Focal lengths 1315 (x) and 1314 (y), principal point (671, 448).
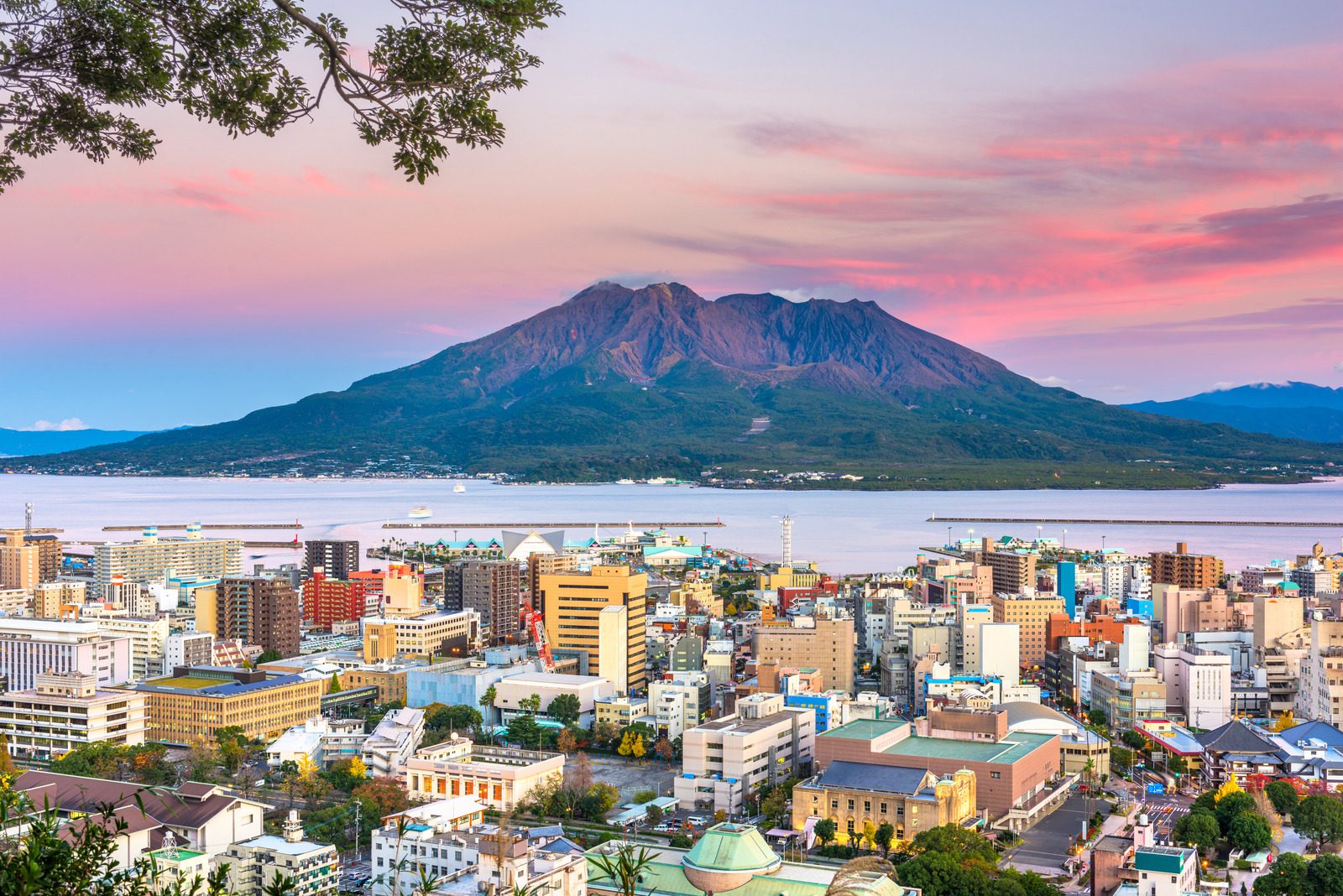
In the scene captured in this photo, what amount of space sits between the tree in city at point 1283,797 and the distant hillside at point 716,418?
162 ft

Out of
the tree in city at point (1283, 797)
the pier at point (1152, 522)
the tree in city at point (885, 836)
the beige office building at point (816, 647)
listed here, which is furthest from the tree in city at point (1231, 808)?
the pier at point (1152, 522)

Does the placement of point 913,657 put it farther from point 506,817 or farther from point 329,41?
point 329,41

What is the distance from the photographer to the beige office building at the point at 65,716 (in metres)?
13.3

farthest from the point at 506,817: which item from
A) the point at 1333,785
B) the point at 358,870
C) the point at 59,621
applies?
the point at 59,621

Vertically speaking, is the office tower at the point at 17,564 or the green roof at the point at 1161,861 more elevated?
the office tower at the point at 17,564

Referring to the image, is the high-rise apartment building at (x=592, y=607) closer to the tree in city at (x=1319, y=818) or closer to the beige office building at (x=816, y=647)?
the beige office building at (x=816, y=647)

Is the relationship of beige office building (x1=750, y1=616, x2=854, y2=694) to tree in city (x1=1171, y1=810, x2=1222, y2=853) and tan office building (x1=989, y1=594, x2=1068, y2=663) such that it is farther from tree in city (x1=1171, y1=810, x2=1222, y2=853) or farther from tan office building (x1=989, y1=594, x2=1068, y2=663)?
tree in city (x1=1171, y1=810, x2=1222, y2=853)

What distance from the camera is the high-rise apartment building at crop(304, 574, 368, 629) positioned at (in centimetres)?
2308

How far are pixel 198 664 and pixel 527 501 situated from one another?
40.5 metres

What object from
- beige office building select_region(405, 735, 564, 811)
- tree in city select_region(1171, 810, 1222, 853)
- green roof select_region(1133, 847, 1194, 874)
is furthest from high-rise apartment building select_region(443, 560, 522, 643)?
green roof select_region(1133, 847, 1194, 874)

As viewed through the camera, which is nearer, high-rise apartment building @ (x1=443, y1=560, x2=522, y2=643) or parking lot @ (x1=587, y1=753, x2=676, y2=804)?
parking lot @ (x1=587, y1=753, x2=676, y2=804)

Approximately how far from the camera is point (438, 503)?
56.8m

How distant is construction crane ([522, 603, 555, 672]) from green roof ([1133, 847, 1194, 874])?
9.25 meters

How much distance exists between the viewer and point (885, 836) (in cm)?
1051
